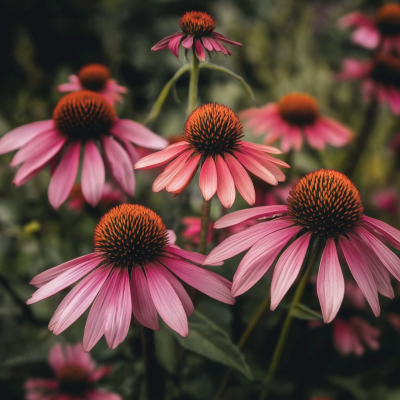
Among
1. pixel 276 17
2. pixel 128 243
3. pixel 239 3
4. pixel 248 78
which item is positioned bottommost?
pixel 128 243

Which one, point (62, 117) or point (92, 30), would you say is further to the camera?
point (92, 30)

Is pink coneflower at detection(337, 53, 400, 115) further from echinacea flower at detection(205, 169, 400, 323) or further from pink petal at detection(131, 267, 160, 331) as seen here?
pink petal at detection(131, 267, 160, 331)

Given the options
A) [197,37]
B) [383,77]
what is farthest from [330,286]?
[383,77]

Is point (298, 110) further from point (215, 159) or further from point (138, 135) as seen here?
point (215, 159)

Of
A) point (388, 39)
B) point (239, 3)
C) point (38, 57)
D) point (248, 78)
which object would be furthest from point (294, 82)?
point (38, 57)

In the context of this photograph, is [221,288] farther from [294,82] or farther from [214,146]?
[294,82]

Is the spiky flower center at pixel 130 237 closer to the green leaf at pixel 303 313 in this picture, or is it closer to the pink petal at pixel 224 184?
the pink petal at pixel 224 184
